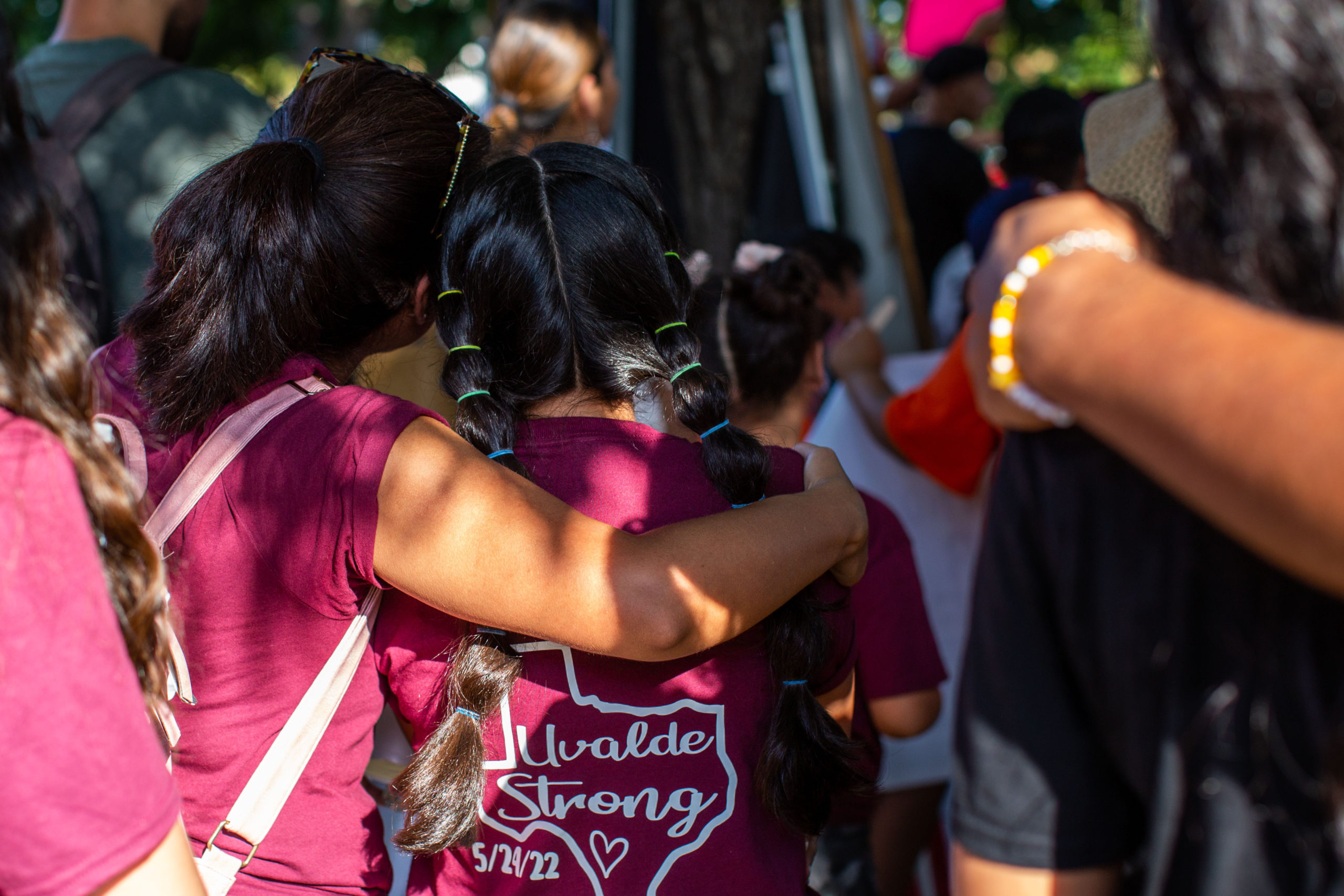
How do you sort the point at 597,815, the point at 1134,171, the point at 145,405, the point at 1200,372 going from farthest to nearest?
the point at 145,405
the point at 597,815
the point at 1134,171
the point at 1200,372

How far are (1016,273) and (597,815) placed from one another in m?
0.95

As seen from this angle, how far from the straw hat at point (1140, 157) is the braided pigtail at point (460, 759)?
93 centimetres

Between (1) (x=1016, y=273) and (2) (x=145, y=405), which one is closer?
(1) (x=1016, y=273)

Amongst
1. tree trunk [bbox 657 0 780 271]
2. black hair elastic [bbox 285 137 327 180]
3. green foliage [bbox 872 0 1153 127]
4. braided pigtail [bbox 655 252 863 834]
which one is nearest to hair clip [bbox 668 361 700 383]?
braided pigtail [bbox 655 252 863 834]

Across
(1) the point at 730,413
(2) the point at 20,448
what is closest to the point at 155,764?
(2) the point at 20,448

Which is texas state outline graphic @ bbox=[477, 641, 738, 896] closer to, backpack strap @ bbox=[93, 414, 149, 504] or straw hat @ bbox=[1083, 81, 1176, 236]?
backpack strap @ bbox=[93, 414, 149, 504]

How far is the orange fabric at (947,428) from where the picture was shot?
117 inches

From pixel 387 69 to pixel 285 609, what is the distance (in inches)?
36.3

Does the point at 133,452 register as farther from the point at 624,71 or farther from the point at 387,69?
the point at 624,71

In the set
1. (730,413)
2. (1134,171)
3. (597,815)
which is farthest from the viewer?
(730,413)

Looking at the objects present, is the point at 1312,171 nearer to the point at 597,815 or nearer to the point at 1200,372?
the point at 1200,372

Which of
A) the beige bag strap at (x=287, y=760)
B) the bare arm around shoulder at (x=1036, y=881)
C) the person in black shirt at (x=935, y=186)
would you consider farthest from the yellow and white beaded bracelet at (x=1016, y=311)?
the person in black shirt at (x=935, y=186)

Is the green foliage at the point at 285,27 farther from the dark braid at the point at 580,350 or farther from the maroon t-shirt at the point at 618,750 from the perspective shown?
the maroon t-shirt at the point at 618,750

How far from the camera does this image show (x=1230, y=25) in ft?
2.32
